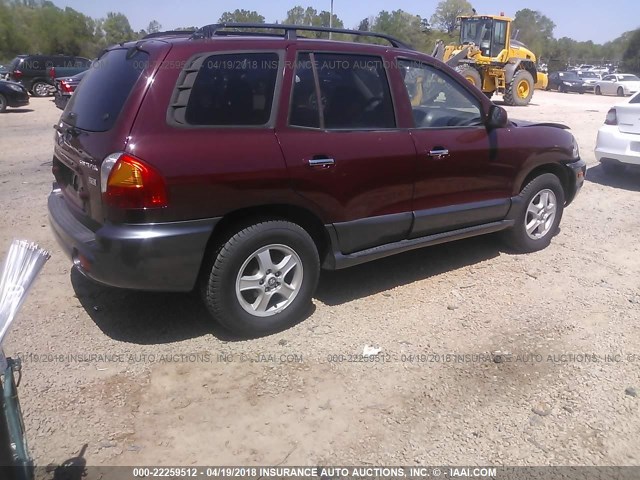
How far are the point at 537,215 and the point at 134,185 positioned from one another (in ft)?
12.3

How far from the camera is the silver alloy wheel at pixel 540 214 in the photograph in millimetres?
5230

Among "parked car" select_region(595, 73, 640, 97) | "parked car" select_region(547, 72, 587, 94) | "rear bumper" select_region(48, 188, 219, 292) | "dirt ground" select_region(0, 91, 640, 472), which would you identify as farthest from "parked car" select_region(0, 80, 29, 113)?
"parked car" select_region(595, 73, 640, 97)

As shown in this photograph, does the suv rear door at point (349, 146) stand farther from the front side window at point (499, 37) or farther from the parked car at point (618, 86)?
the parked car at point (618, 86)

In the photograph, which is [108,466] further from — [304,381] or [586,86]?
[586,86]

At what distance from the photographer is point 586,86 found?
116 ft

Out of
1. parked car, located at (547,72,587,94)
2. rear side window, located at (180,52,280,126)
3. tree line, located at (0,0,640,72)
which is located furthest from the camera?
tree line, located at (0,0,640,72)

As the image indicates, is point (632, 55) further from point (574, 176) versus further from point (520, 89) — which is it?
point (574, 176)

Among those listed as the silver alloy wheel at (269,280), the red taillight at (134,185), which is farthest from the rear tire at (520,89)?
the red taillight at (134,185)

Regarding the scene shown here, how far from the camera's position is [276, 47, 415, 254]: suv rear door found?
364cm

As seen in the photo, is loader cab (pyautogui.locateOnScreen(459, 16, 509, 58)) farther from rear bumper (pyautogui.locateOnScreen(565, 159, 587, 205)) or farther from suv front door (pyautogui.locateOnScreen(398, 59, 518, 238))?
suv front door (pyautogui.locateOnScreen(398, 59, 518, 238))

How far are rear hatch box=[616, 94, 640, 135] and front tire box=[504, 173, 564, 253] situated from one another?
3.41 metres

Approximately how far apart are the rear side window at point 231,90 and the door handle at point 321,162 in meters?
0.38

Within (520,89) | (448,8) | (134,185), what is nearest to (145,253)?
(134,185)

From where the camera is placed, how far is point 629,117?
795cm
